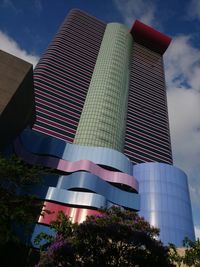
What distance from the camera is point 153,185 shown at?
66625 millimetres

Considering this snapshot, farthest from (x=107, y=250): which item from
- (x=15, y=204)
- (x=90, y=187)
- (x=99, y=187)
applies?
(x=99, y=187)

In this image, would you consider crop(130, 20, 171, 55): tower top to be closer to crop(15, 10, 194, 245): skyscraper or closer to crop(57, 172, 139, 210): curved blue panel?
crop(15, 10, 194, 245): skyscraper

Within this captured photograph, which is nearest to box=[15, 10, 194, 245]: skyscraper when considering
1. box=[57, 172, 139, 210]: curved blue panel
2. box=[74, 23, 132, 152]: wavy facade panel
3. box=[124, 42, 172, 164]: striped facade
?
box=[57, 172, 139, 210]: curved blue panel

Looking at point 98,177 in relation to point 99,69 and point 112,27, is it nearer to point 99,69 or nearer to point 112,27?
point 99,69

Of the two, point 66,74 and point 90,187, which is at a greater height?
point 66,74

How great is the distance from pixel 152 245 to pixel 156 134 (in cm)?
12672

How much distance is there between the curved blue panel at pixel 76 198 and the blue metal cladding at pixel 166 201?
12.9m

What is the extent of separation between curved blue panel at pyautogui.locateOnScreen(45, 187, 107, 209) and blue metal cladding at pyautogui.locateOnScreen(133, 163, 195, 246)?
1293 cm

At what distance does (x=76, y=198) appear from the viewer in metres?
57.2

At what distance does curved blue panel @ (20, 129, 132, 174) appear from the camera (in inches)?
2579

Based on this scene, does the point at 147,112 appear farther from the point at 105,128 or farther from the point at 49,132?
the point at 49,132

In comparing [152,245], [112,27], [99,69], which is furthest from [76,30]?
[152,245]

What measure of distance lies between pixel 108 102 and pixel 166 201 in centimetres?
5850

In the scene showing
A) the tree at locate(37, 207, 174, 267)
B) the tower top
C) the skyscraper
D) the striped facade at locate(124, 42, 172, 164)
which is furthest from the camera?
the tower top
